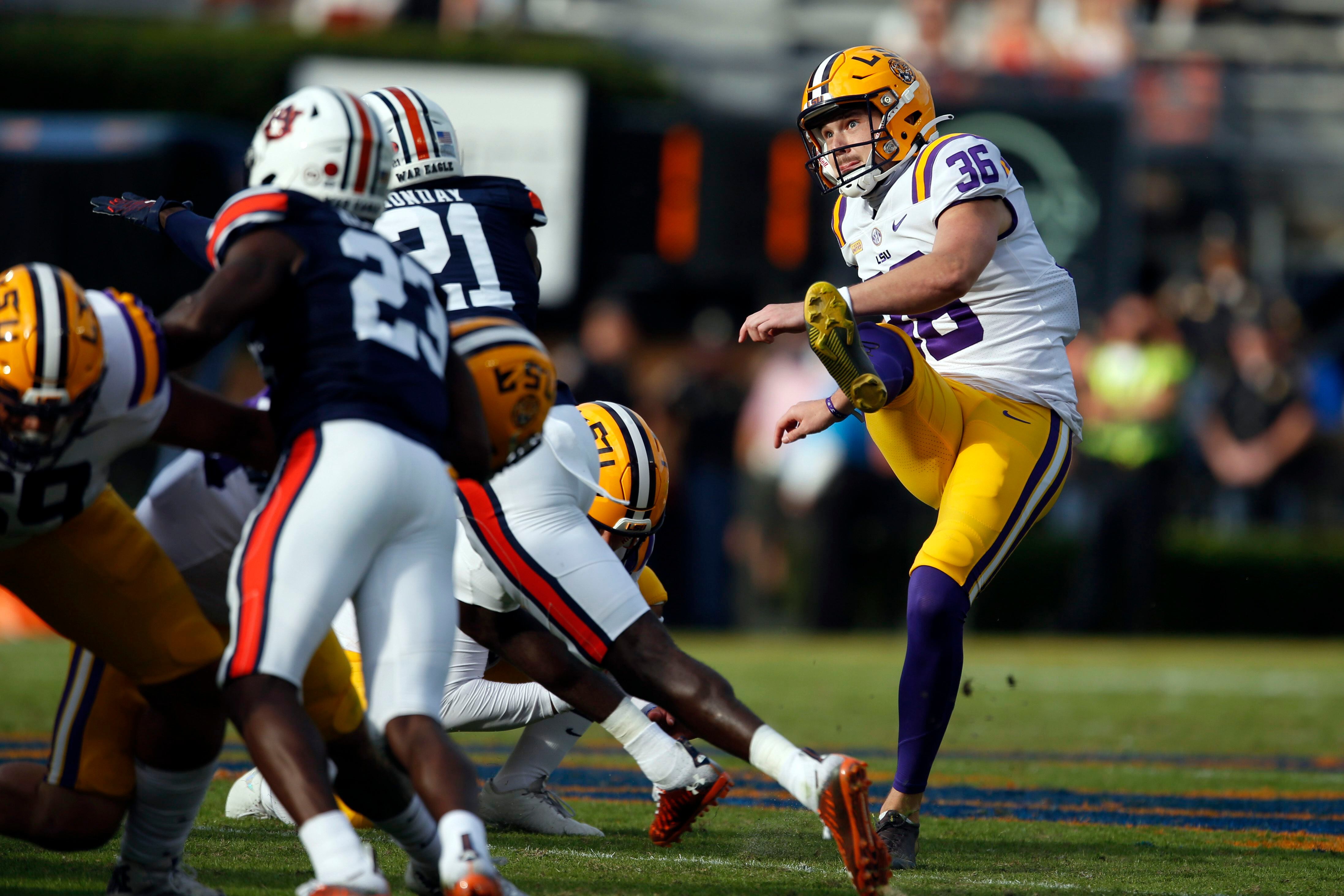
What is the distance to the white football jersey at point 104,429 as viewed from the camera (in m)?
3.15

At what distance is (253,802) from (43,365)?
6.51ft

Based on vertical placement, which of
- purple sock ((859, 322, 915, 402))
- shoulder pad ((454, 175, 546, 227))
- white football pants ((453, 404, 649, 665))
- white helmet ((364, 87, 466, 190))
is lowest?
white football pants ((453, 404, 649, 665))

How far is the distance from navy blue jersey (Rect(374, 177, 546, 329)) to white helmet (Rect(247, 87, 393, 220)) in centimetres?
79

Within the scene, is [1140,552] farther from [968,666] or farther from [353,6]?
[353,6]

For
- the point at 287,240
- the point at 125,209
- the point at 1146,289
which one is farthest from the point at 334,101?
the point at 1146,289

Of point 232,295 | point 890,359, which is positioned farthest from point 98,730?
point 890,359

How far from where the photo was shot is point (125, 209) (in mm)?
4285

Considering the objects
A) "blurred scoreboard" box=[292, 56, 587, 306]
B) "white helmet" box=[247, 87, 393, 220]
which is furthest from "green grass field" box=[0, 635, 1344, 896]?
"blurred scoreboard" box=[292, 56, 587, 306]

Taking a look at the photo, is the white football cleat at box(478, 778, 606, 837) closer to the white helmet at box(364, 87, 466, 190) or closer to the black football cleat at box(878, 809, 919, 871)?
the black football cleat at box(878, 809, 919, 871)

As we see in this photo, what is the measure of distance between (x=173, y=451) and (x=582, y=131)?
4.48 meters

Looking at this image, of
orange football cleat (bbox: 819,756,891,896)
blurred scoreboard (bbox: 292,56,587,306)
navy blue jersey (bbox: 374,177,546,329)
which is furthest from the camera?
blurred scoreboard (bbox: 292,56,587,306)

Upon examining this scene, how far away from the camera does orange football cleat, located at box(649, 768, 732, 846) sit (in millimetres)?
4121

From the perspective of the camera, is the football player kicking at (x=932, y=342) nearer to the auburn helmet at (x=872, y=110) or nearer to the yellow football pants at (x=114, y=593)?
the auburn helmet at (x=872, y=110)

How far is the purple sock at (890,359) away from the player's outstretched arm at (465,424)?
4.17ft
